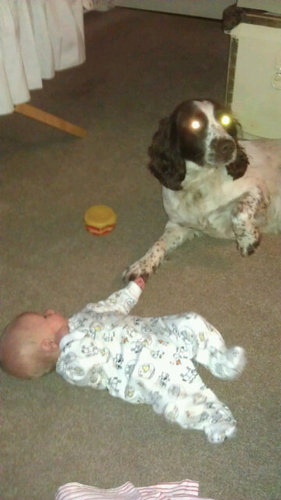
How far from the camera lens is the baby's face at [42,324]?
1.71 m

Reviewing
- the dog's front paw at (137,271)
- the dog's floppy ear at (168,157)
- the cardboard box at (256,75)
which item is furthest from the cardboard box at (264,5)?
the dog's front paw at (137,271)

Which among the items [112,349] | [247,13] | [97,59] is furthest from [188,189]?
[97,59]

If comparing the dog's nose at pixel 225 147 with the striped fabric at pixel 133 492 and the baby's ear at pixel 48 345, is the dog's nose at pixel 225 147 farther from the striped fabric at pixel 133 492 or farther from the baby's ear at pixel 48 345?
the striped fabric at pixel 133 492

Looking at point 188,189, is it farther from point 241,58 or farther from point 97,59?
point 97,59

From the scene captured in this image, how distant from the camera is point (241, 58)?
2967mm

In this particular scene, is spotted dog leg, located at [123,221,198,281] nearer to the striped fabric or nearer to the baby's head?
the baby's head

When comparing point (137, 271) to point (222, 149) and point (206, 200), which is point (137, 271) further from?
point (222, 149)

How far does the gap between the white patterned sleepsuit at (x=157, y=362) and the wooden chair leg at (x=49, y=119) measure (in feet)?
5.46

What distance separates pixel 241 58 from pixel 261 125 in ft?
1.42

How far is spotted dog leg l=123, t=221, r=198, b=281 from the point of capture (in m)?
2.25

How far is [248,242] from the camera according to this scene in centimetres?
233

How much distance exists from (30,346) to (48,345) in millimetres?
62

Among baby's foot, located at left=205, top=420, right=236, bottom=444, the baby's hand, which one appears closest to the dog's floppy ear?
the baby's hand

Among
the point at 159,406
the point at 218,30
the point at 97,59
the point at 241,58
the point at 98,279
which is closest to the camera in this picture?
the point at 159,406
